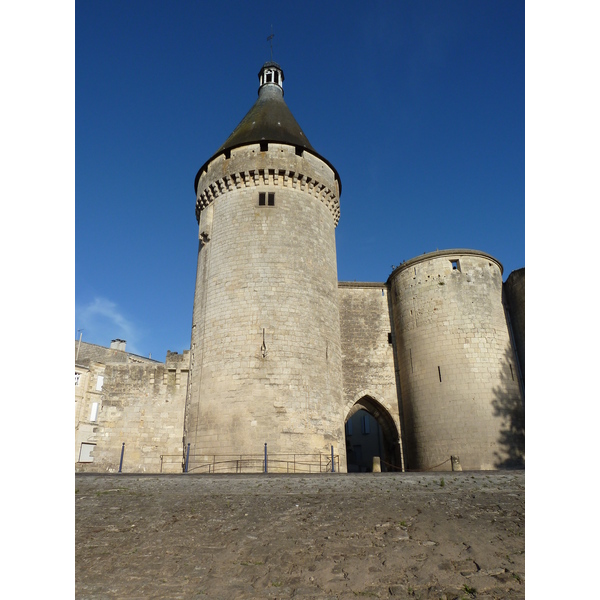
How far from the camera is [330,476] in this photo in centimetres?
885

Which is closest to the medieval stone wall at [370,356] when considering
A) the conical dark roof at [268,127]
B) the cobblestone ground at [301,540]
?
the conical dark roof at [268,127]

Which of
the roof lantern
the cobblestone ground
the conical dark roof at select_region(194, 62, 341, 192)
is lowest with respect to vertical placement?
the cobblestone ground

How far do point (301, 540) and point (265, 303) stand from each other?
9.47 metres

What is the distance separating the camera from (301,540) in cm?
562

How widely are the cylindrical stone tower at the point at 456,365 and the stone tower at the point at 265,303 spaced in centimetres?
322

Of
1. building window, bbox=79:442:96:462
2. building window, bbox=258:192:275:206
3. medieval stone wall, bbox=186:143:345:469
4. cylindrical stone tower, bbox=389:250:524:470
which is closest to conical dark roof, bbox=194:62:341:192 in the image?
medieval stone wall, bbox=186:143:345:469

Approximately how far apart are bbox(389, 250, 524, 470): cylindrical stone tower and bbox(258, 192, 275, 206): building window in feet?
19.7

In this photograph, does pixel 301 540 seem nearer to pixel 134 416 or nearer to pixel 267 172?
pixel 134 416

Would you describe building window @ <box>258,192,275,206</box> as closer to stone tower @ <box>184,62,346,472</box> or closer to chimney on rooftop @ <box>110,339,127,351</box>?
stone tower @ <box>184,62,346,472</box>

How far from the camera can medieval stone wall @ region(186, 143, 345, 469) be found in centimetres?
1348

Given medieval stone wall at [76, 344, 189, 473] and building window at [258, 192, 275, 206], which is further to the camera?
building window at [258, 192, 275, 206]

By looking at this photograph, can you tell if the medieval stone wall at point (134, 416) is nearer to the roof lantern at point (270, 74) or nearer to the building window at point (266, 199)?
the building window at point (266, 199)

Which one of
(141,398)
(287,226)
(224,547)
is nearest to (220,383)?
(141,398)

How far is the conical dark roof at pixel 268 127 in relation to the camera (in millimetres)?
17172
